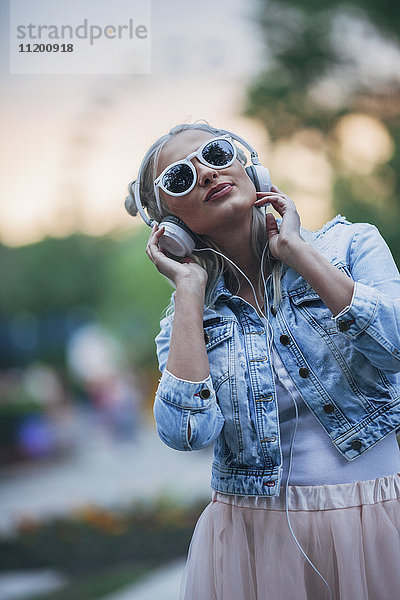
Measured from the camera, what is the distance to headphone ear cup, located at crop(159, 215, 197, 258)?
4.35 feet

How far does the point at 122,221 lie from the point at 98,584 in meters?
2.41

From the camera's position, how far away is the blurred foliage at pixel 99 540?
384 centimetres

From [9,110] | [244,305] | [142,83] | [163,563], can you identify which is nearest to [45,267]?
[9,110]

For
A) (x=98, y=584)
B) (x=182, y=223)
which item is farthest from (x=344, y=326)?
(x=98, y=584)

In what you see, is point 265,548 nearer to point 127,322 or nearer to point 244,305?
point 244,305

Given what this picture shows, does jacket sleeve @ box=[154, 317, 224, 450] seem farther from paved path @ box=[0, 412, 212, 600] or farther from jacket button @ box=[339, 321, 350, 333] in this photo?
paved path @ box=[0, 412, 212, 600]

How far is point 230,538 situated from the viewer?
1235mm

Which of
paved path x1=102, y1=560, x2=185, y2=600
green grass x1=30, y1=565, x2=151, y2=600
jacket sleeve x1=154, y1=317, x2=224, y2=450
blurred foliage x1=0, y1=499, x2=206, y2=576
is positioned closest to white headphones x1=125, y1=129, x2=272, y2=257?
jacket sleeve x1=154, y1=317, x2=224, y2=450

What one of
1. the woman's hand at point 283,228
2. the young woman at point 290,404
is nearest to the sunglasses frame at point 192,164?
the young woman at point 290,404

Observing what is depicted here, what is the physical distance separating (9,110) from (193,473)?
2.82 m

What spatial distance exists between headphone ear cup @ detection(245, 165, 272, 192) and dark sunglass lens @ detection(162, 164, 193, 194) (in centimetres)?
14

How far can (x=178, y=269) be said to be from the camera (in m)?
1.30

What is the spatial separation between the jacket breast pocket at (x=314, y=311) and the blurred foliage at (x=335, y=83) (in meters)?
2.64

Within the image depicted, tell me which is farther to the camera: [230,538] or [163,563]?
[163,563]
